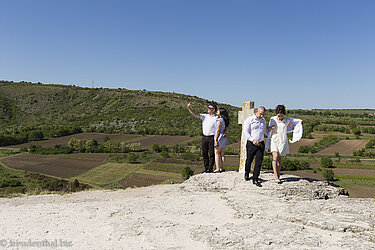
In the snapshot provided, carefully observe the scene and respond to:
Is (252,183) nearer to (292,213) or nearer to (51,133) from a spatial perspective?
(292,213)

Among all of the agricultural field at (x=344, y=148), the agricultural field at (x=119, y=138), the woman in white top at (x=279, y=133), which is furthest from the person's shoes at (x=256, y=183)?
the agricultural field at (x=344, y=148)

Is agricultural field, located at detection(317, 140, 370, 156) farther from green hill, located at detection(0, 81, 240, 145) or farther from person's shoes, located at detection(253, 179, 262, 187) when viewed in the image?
person's shoes, located at detection(253, 179, 262, 187)

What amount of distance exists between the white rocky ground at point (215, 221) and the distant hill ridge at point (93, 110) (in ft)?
260

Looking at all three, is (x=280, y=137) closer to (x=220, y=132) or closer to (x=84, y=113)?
(x=220, y=132)

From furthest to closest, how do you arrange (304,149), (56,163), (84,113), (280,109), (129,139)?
1. (84,113)
2. (129,139)
3. (304,149)
4. (56,163)
5. (280,109)

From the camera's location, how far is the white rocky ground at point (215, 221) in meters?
5.47

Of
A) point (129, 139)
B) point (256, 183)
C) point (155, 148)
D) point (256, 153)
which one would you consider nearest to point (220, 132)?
point (256, 153)

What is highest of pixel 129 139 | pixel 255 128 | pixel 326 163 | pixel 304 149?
pixel 255 128

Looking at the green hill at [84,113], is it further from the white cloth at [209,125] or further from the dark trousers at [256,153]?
the dark trousers at [256,153]

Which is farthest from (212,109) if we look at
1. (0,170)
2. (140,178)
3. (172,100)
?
(172,100)

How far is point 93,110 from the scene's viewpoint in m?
113

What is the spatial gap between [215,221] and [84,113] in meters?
112

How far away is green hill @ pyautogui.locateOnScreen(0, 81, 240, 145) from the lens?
90.2 meters

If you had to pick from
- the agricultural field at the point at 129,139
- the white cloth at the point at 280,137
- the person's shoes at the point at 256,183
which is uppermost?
the white cloth at the point at 280,137
